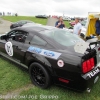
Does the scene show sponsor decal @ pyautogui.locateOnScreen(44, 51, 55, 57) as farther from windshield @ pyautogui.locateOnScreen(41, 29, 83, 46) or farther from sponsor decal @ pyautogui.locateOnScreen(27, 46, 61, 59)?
windshield @ pyautogui.locateOnScreen(41, 29, 83, 46)

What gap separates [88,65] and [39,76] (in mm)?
1174

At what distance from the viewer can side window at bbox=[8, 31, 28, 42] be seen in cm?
365

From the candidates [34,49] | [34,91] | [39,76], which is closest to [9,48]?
[34,49]

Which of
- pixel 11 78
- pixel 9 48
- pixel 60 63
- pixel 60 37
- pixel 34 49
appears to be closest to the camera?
pixel 60 63

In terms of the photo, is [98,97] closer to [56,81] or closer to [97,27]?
[56,81]

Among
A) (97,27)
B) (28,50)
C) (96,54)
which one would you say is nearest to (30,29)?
(28,50)

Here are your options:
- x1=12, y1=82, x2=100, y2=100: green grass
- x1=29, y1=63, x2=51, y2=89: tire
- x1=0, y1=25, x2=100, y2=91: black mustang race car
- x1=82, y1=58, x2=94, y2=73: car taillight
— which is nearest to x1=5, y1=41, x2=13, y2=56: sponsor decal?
x1=0, y1=25, x2=100, y2=91: black mustang race car

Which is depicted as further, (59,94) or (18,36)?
(18,36)

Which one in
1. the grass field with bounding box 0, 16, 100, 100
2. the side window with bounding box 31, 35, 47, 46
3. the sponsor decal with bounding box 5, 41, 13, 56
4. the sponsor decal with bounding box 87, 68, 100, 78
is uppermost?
the side window with bounding box 31, 35, 47, 46

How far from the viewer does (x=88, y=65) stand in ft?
8.65

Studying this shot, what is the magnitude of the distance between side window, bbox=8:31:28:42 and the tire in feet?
2.94

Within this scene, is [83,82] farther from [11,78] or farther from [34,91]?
[11,78]

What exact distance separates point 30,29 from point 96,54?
1814 millimetres

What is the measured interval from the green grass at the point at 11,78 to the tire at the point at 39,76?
1.04ft
